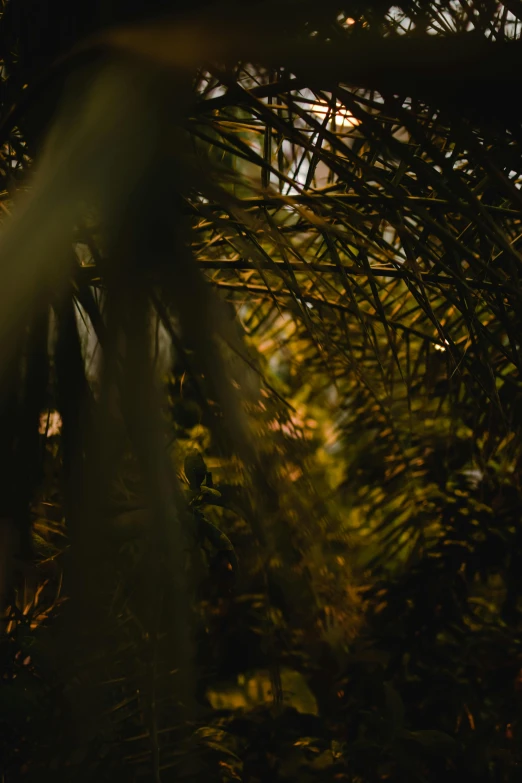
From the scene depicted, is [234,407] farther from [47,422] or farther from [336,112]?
[336,112]

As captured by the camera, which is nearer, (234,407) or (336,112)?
(234,407)

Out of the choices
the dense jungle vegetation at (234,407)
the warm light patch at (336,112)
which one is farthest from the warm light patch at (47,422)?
the warm light patch at (336,112)

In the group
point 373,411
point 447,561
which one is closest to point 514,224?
point 373,411

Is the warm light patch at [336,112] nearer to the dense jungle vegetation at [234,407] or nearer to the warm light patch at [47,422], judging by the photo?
the dense jungle vegetation at [234,407]

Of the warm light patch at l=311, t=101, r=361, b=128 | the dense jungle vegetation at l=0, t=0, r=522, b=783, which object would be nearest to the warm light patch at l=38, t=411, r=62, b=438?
the dense jungle vegetation at l=0, t=0, r=522, b=783

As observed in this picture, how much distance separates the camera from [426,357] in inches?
35.1

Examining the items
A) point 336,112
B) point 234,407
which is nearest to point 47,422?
point 234,407

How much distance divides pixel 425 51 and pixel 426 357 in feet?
1.85

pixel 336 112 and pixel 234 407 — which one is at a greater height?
pixel 336 112

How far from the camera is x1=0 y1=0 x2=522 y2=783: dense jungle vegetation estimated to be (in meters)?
0.23

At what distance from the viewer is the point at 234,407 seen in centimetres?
24

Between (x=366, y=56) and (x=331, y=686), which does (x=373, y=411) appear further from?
(x=366, y=56)

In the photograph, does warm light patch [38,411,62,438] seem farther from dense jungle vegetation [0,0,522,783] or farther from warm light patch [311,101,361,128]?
warm light patch [311,101,361,128]

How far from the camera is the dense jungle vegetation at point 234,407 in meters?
0.23
